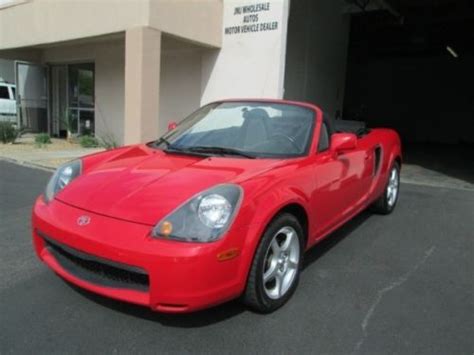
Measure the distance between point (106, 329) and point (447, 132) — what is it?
21.2m

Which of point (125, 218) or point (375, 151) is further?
point (375, 151)

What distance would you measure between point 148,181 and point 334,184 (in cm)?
164

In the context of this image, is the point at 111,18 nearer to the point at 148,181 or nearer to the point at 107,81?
the point at 107,81

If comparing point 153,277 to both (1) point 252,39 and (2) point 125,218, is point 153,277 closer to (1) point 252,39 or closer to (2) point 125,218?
(2) point 125,218

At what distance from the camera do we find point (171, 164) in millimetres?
3291

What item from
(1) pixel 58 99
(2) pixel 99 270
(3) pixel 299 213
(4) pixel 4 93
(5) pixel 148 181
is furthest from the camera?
(4) pixel 4 93

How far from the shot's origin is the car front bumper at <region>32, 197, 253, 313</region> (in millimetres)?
2459

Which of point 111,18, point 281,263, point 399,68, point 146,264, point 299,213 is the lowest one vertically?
point 281,263

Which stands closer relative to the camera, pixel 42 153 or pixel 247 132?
pixel 247 132

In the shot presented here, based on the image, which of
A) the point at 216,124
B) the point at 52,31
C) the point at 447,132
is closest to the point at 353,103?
the point at 447,132

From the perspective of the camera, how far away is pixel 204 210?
104 inches

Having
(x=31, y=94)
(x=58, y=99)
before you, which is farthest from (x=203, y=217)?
(x=31, y=94)

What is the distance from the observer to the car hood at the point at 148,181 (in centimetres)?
271

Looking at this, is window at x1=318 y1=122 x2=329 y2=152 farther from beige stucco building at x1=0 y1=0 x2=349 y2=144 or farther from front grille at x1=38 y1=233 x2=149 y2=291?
beige stucco building at x1=0 y1=0 x2=349 y2=144
